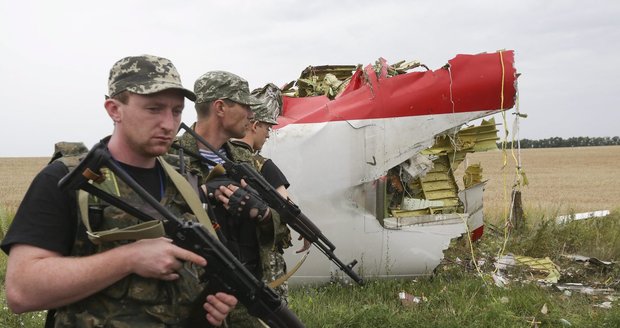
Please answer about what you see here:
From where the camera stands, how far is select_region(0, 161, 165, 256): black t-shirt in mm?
1756

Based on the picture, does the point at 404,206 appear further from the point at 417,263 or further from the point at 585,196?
the point at 585,196

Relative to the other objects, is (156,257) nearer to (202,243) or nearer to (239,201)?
(202,243)

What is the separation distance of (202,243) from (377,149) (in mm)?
4475

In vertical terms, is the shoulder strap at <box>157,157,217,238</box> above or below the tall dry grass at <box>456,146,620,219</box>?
above

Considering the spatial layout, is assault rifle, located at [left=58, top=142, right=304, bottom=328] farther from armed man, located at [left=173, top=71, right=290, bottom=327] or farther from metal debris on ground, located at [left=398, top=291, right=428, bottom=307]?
metal debris on ground, located at [left=398, top=291, right=428, bottom=307]


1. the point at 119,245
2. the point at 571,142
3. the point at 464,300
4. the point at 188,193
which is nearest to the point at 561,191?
the point at 464,300

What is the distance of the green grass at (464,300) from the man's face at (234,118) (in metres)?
2.21

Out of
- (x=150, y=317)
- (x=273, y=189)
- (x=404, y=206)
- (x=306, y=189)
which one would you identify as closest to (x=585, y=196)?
(x=404, y=206)

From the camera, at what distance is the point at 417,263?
6.28 metres

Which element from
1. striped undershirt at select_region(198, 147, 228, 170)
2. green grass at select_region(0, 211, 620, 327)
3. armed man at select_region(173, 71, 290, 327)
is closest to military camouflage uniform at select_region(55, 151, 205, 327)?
armed man at select_region(173, 71, 290, 327)

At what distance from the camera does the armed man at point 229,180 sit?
2.87 meters

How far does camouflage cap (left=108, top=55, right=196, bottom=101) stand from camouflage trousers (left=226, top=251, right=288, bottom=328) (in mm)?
1009

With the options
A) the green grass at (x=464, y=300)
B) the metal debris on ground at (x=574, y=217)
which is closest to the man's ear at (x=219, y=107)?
the green grass at (x=464, y=300)

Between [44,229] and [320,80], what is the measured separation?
6.02m
